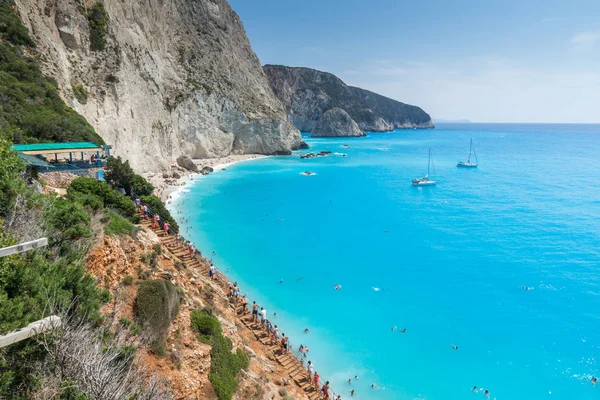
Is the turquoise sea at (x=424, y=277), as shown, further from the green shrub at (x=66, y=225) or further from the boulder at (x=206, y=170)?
the green shrub at (x=66, y=225)

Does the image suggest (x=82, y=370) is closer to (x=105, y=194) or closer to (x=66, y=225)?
(x=66, y=225)

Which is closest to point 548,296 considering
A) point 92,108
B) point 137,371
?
point 137,371

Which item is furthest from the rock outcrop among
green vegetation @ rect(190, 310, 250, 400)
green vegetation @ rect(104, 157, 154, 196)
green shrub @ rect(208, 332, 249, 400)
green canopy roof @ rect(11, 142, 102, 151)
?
green shrub @ rect(208, 332, 249, 400)

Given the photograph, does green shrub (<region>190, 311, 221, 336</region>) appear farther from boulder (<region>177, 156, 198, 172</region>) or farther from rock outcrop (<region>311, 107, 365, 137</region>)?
rock outcrop (<region>311, 107, 365, 137</region>)

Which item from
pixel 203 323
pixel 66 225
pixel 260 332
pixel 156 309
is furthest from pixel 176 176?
pixel 156 309

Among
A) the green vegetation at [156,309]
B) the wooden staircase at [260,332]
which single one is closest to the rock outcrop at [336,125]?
the wooden staircase at [260,332]

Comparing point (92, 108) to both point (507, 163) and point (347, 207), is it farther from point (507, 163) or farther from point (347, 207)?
point (507, 163)
